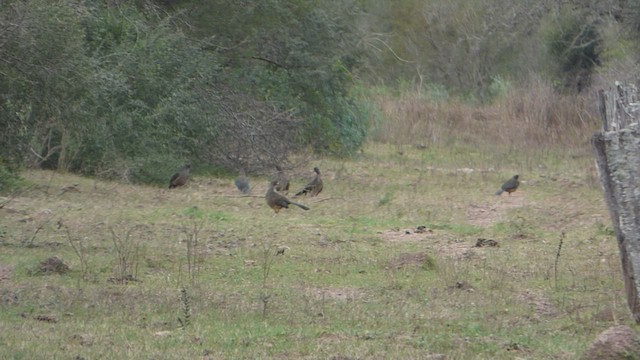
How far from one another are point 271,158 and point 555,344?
1405cm

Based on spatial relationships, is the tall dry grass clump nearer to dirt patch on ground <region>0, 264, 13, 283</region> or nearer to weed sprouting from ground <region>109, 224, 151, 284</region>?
weed sprouting from ground <region>109, 224, 151, 284</region>

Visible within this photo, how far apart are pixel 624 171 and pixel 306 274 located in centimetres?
421

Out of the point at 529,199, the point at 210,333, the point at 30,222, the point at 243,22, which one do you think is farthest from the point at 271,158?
the point at 210,333

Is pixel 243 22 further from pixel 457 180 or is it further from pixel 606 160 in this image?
pixel 606 160

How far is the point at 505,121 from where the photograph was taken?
1244 inches

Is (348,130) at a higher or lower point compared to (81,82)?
lower

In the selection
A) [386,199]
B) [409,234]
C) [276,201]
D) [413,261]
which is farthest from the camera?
[386,199]

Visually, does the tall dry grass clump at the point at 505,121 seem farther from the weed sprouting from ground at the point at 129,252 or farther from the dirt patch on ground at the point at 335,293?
the dirt patch on ground at the point at 335,293

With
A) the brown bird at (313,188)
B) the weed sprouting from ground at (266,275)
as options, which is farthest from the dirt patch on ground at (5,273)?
the brown bird at (313,188)

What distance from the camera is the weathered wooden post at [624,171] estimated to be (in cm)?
770

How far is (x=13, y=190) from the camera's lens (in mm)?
16094

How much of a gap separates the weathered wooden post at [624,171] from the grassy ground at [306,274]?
59cm

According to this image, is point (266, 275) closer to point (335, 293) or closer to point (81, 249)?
point (335, 293)

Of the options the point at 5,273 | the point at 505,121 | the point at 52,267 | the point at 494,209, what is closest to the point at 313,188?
the point at 494,209
